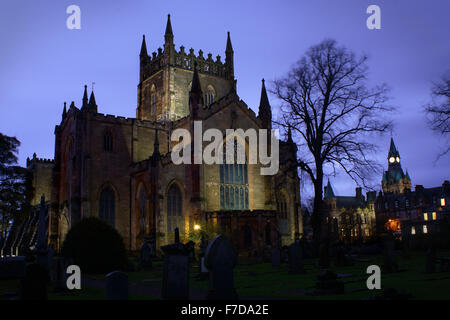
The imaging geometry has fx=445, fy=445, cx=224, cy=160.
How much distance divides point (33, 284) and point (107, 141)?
33881 millimetres

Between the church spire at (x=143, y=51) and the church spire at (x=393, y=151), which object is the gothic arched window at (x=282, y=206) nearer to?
the church spire at (x=143, y=51)

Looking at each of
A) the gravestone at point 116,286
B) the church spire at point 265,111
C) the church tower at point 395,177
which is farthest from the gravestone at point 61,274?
the church tower at point 395,177

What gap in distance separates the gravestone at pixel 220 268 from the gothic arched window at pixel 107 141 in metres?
34.7

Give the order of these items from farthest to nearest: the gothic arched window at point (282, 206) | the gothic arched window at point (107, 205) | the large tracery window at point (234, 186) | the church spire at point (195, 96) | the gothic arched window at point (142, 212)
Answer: the gothic arched window at point (282, 206) → the large tracery window at point (234, 186) → the gothic arched window at point (107, 205) → the gothic arched window at point (142, 212) → the church spire at point (195, 96)

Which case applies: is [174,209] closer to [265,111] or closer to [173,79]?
[265,111]

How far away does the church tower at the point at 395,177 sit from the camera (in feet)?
405

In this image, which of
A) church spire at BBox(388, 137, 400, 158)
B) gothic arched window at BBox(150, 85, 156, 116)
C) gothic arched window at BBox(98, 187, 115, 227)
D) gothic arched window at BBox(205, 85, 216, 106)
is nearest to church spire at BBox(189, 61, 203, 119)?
gothic arched window at BBox(98, 187, 115, 227)

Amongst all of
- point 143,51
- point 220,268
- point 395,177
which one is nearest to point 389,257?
point 220,268

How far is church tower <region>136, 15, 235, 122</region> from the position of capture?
52.7 meters

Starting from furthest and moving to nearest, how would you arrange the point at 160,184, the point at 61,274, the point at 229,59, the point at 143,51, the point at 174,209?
the point at 143,51 < the point at 229,59 < the point at 174,209 < the point at 160,184 < the point at 61,274

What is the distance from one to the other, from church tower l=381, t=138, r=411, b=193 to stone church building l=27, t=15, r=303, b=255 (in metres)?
86.0

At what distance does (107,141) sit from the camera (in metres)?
43.2

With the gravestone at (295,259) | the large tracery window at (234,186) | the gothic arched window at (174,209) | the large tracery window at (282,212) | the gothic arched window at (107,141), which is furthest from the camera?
the large tracery window at (282,212)
